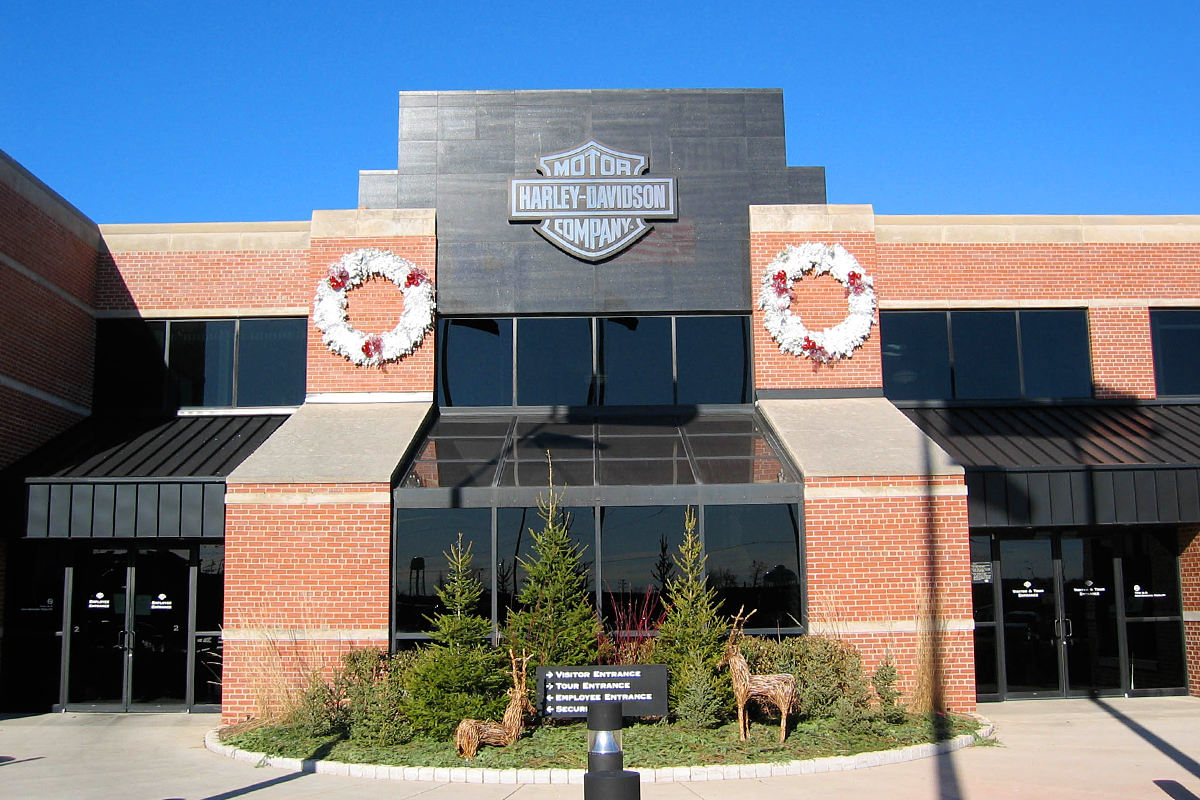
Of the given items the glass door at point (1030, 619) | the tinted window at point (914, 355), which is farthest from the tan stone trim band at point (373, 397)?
the glass door at point (1030, 619)

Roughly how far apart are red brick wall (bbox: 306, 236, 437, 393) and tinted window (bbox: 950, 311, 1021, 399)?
8.39 m

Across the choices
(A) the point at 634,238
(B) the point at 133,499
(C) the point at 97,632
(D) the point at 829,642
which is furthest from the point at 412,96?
(D) the point at 829,642

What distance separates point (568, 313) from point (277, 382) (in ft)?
15.7

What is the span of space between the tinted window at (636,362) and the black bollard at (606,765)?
9261 mm

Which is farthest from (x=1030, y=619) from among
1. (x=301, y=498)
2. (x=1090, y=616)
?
(x=301, y=498)

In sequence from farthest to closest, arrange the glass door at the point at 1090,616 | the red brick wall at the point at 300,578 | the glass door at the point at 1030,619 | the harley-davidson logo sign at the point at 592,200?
1. the harley-davidson logo sign at the point at 592,200
2. the glass door at the point at 1090,616
3. the glass door at the point at 1030,619
4. the red brick wall at the point at 300,578

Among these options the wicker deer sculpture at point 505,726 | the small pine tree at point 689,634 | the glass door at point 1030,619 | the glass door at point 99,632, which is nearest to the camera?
the wicker deer sculpture at point 505,726

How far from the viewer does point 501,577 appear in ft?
46.9

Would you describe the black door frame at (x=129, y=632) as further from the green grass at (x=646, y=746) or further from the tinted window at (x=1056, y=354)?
the tinted window at (x=1056, y=354)

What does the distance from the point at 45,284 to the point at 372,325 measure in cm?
483

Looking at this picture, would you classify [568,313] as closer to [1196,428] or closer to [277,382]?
[277,382]

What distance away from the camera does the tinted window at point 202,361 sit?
17.4 meters

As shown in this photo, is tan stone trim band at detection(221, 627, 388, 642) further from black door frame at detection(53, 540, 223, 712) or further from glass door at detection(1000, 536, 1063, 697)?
glass door at detection(1000, 536, 1063, 697)

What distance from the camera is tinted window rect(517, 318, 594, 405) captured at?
55.8 ft
